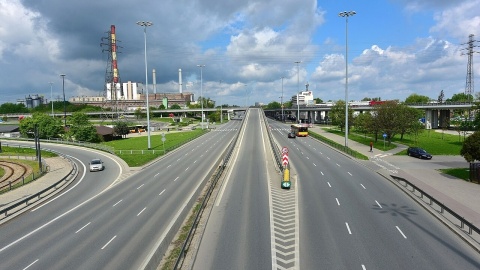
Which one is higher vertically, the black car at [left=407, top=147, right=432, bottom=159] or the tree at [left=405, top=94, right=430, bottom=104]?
the tree at [left=405, top=94, right=430, bottom=104]

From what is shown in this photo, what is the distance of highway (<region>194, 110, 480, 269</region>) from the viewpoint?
1571 cm

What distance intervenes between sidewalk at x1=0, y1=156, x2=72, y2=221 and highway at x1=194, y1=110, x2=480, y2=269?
1681 cm

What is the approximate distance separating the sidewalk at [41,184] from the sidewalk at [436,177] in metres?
32.1

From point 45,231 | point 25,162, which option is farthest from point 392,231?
point 25,162

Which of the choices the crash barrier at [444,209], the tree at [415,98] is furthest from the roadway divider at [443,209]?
the tree at [415,98]

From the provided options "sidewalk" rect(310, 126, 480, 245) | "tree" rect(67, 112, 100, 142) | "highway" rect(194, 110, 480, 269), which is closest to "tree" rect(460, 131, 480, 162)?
"sidewalk" rect(310, 126, 480, 245)

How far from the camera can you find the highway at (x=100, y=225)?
16.8 metres

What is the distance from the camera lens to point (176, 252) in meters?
16.5

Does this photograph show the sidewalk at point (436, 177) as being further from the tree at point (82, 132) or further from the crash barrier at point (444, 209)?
the tree at point (82, 132)

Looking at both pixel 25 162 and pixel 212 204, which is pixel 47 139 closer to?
pixel 25 162

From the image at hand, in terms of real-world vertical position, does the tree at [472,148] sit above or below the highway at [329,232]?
above

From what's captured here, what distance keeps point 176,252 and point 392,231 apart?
38.6 ft

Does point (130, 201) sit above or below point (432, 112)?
below

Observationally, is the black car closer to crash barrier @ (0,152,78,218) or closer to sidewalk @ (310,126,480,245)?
sidewalk @ (310,126,480,245)
